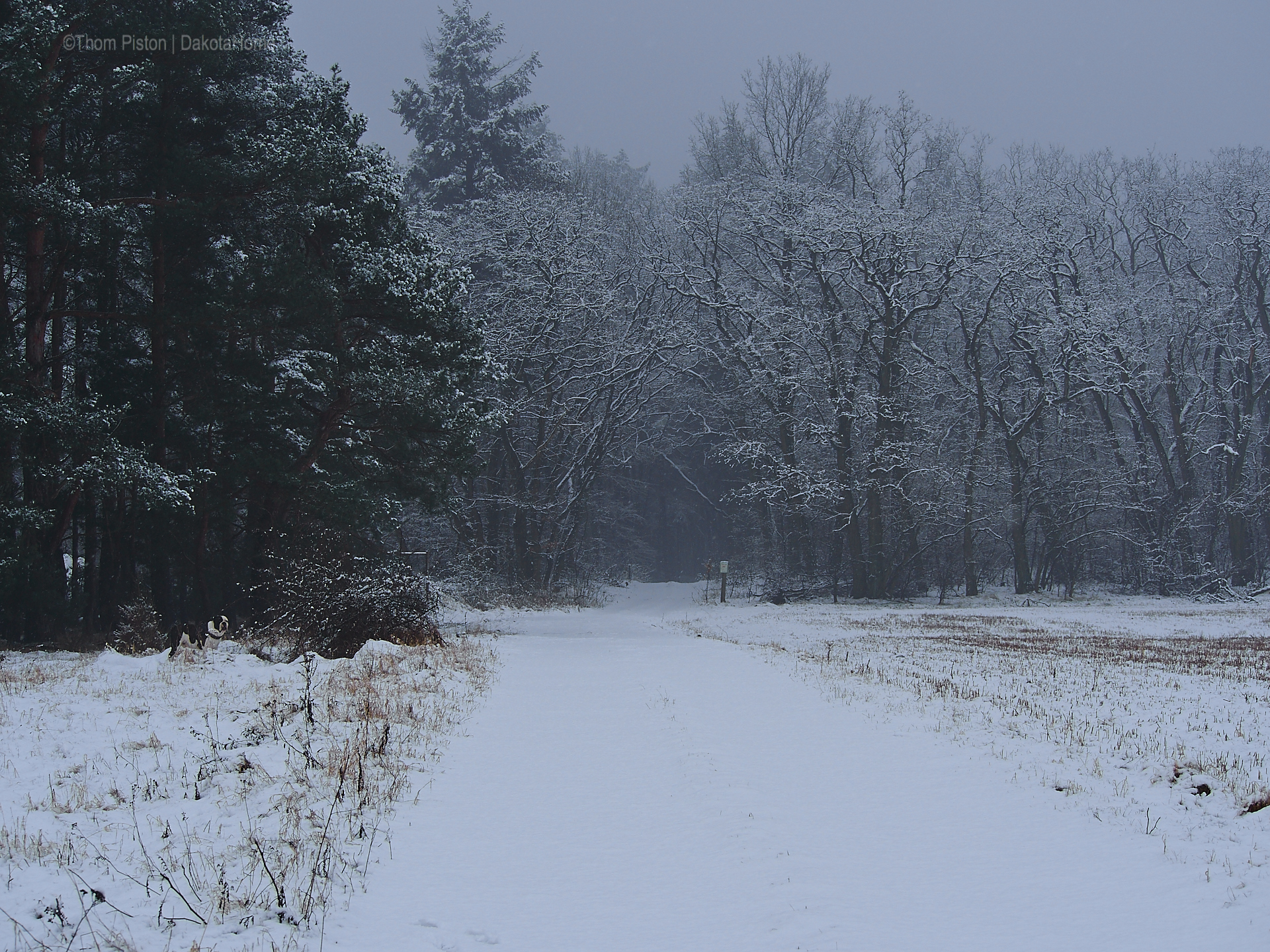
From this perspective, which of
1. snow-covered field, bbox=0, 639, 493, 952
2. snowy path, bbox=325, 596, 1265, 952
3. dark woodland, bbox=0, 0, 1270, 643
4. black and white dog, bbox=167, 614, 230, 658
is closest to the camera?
snow-covered field, bbox=0, 639, 493, 952

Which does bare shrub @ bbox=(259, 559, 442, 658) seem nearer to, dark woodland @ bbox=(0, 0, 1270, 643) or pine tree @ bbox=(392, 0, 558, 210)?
dark woodland @ bbox=(0, 0, 1270, 643)

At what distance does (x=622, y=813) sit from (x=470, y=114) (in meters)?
40.7

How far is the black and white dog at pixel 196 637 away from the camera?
11.9m

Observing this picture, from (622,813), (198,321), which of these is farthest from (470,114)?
(622,813)

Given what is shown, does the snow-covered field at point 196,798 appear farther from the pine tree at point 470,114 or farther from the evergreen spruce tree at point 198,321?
the pine tree at point 470,114

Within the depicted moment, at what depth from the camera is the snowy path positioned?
407 cm

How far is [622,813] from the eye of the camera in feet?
19.3

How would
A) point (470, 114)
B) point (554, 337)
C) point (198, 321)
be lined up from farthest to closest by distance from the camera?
point (470, 114) → point (554, 337) → point (198, 321)

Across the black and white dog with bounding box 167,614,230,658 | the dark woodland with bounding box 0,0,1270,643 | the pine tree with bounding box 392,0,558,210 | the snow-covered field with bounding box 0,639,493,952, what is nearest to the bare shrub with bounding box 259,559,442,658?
the dark woodland with bounding box 0,0,1270,643

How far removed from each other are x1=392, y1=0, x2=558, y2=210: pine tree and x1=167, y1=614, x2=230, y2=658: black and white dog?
29.7m

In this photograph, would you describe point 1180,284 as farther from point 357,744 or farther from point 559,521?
point 357,744

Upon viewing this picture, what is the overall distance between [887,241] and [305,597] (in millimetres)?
26638

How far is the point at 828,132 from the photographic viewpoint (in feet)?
124

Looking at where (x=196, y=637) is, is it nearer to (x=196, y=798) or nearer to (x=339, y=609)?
(x=339, y=609)
